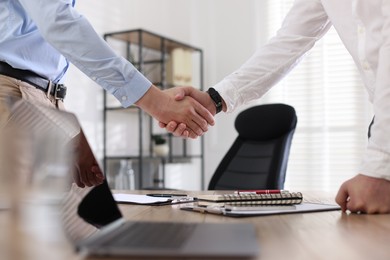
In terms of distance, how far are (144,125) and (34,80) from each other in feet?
8.41

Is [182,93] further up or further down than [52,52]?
further down

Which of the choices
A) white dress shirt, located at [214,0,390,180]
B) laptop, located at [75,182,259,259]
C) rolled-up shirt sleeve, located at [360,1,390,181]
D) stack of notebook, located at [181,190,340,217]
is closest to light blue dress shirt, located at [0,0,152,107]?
white dress shirt, located at [214,0,390,180]

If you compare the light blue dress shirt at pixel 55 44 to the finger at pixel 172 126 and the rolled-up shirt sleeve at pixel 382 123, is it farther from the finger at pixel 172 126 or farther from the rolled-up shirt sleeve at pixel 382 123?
the rolled-up shirt sleeve at pixel 382 123

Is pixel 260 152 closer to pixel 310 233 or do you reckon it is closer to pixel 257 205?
pixel 257 205

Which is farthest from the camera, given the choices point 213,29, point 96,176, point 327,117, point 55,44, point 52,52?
point 213,29

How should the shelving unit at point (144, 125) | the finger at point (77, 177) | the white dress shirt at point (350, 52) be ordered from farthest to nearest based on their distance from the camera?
the shelving unit at point (144, 125)
the white dress shirt at point (350, 52)
the finger at point (77, 177)

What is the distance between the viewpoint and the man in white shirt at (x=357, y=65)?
0.97 metres

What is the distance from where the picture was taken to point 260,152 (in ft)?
8.10

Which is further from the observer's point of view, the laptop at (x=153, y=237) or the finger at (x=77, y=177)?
the finger at (x=77, y=177)

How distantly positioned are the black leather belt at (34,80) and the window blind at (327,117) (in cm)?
277

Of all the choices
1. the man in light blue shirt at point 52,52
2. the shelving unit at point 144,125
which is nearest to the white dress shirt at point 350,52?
the man in light blue shirt at point 52,52

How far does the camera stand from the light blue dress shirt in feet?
5.00

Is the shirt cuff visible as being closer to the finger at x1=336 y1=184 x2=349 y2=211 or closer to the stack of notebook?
the stack of notebook

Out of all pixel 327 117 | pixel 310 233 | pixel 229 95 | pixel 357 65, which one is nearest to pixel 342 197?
pixel 310 233
